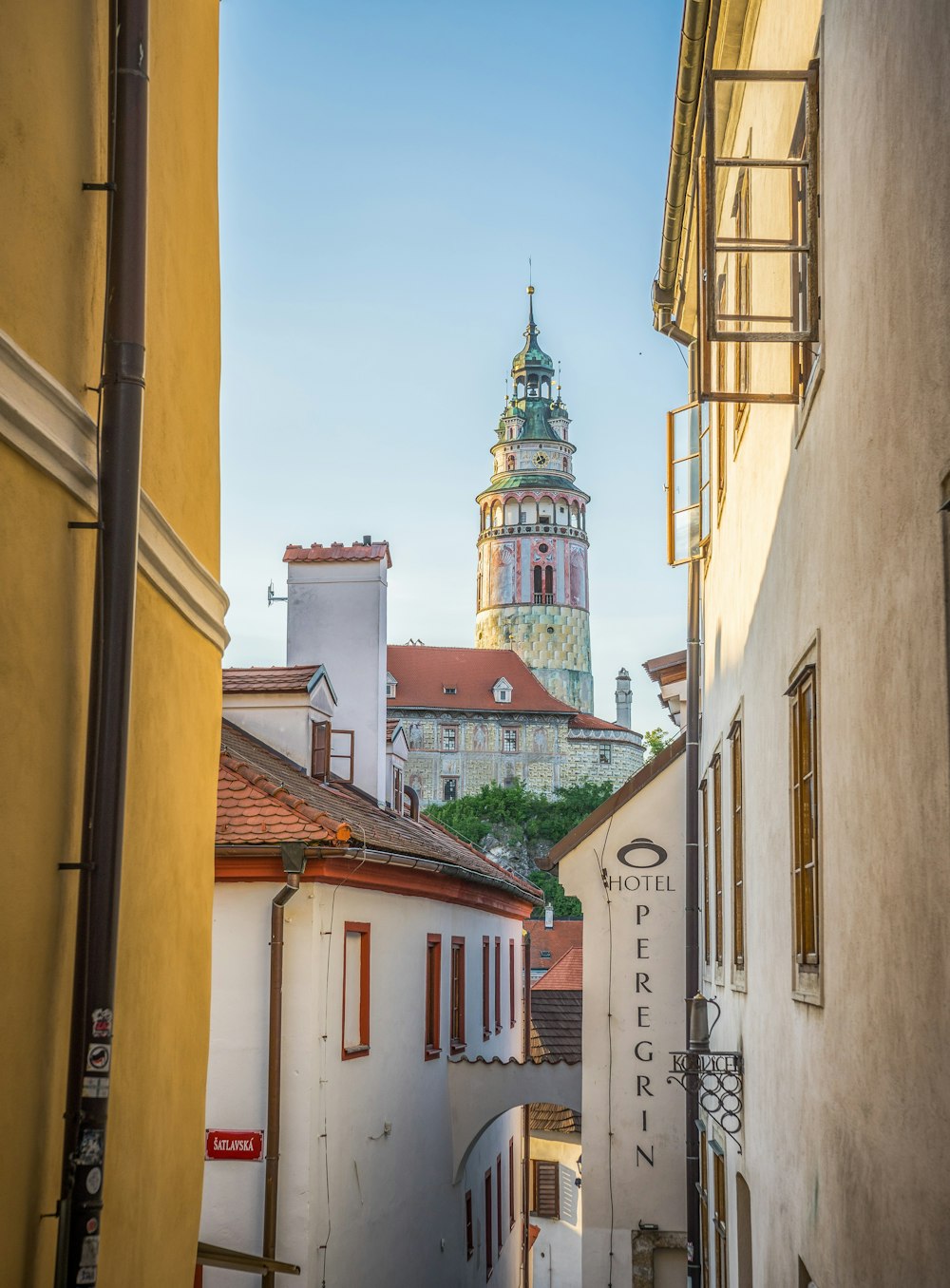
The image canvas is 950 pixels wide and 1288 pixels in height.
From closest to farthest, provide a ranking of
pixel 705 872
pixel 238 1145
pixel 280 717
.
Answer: pixel 238 1145 < pixel 705 872 < pixel 280 717

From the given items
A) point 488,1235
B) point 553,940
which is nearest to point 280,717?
point 488,1235

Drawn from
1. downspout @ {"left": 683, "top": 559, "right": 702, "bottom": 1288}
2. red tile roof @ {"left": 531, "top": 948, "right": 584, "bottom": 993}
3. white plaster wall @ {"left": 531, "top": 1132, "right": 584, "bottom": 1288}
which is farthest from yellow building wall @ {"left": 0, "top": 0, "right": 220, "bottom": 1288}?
white plaster wall @ {"left": 531, "top": 1132, "right": 584, "bottom": 1288}

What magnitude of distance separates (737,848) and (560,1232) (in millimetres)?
34408

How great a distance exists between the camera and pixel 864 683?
17.1 ft

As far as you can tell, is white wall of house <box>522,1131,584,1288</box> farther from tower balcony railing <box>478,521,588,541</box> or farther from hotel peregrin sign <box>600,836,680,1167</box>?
tower balcony railing <box>478,521,588,541</box>

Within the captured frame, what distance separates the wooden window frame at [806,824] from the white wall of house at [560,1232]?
3414 cm

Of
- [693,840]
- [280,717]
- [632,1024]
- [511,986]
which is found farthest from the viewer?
[511,986]

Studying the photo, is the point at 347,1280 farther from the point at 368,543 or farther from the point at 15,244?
the point at 15,244

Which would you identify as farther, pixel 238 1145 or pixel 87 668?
pixel 238 1145

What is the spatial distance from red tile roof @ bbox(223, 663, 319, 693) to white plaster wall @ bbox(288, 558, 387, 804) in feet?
6.42

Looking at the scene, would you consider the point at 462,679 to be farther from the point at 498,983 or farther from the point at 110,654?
the point at 110,654

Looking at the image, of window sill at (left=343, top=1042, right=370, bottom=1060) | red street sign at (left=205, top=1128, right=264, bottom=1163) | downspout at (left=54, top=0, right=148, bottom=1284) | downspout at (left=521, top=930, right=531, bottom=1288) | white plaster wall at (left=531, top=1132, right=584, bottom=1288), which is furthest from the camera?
white plaster wall at (left=531, top=1132, right=584, bottom=1288)

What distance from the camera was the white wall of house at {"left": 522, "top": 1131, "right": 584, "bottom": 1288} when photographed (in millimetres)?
40250

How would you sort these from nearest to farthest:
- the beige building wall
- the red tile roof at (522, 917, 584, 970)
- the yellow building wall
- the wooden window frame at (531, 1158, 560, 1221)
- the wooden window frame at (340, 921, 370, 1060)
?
the beige building wall < the yellow building wall < the wooden window frame at (340, 921, 370, 1060) < the wooden window frame at (531, 1158, 560, 1221) < the red tile roof at (522, 917, 584, 970)
